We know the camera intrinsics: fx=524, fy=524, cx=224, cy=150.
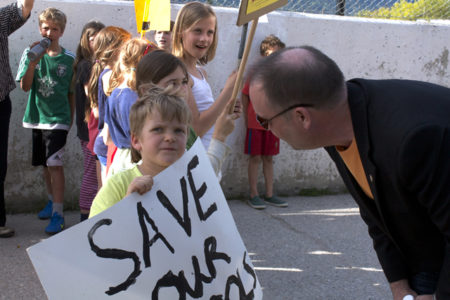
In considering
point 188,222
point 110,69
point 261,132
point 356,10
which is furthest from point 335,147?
point 356,10

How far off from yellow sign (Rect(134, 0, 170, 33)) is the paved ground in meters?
1.89

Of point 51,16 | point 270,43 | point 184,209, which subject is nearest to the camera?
point 184,209

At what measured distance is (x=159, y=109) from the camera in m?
2.20

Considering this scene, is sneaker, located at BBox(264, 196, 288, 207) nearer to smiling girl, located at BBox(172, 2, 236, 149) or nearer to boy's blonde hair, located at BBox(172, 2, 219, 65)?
smiling girl, located at BBox(172, 2, 236, 149)

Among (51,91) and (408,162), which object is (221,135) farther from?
(51,91)

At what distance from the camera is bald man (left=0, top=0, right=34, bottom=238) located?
4.18m

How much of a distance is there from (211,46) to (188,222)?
194cm

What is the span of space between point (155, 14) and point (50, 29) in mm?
1611

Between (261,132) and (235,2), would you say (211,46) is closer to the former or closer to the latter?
(261,132)

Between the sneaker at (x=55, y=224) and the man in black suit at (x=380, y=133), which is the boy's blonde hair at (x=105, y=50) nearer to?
the sneaker at (x=55, y=224)

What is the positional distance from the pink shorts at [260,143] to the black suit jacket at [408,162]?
3661mm

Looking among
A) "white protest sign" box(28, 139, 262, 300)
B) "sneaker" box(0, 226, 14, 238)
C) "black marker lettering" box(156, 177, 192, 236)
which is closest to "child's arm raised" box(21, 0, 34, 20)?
"sneaker" box(0, 226, 14, 238)

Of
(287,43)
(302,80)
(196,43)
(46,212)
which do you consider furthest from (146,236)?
(287,43)

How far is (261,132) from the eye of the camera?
18.5 feet
